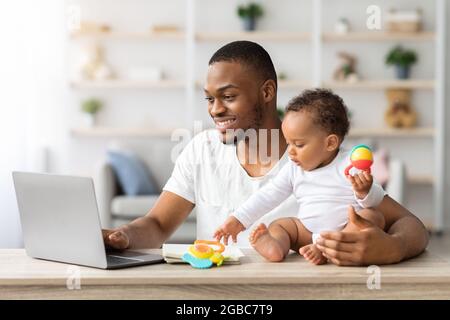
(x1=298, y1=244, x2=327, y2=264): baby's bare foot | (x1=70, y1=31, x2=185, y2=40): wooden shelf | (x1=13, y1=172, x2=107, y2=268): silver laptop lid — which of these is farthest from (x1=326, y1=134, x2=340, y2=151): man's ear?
(x1=70, y1=31, x2=185, y2=40): wooden shelf

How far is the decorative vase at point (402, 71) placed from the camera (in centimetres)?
599

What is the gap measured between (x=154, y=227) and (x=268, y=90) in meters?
0.42

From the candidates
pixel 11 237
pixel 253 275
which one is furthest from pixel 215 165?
pixel 11 237

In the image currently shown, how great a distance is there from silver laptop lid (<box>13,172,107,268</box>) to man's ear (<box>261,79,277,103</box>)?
64 cm

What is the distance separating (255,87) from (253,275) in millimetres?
645

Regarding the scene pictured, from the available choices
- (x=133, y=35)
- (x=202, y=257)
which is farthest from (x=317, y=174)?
(x=133, y=35)

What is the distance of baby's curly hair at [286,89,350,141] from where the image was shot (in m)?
1.42

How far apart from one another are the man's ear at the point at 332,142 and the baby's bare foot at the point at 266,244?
0.20 m

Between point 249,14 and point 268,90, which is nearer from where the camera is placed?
point 268,90

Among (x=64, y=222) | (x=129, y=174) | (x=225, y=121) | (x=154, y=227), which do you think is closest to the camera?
(x=64, y=222)

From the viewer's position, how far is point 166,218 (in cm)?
188

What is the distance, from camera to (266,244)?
1.34 metres

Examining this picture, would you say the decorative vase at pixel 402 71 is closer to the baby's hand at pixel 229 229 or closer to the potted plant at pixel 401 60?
the potted plant at pixel 401 60

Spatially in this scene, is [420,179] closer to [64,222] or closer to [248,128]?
[248,128]
